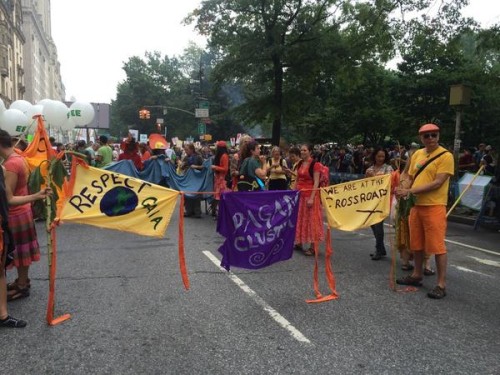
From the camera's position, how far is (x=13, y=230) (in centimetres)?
480

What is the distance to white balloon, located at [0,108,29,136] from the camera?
42.3ft

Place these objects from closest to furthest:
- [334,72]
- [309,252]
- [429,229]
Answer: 1. [429,229]
2. [309,252]
3. [334,72]

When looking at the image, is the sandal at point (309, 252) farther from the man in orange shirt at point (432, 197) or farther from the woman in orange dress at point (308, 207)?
the man in orange shirt at point (432, 197)

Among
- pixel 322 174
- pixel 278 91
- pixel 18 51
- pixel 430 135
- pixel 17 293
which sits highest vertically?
pixel 18 51

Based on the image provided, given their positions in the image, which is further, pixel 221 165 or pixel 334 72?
pixel 334 72

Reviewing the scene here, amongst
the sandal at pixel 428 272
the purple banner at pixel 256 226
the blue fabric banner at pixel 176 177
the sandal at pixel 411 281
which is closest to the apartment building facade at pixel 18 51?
the blue fabric banner at pixel 176 177

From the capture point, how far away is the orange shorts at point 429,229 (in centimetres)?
529

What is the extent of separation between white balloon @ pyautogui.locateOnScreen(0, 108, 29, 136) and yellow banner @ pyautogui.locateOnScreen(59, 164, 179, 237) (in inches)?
386

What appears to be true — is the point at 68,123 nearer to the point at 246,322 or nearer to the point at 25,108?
the point at 25,108

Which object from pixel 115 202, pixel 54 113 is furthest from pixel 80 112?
pixel 115 202

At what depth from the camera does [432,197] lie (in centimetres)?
532

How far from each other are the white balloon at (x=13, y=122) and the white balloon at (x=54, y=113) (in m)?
1.05

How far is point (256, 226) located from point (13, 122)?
1063 centimetres

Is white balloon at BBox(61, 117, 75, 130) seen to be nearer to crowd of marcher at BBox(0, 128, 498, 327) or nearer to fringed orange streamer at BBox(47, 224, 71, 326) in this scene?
crowd of marcher at BBox(0, 128, 498, 327)
